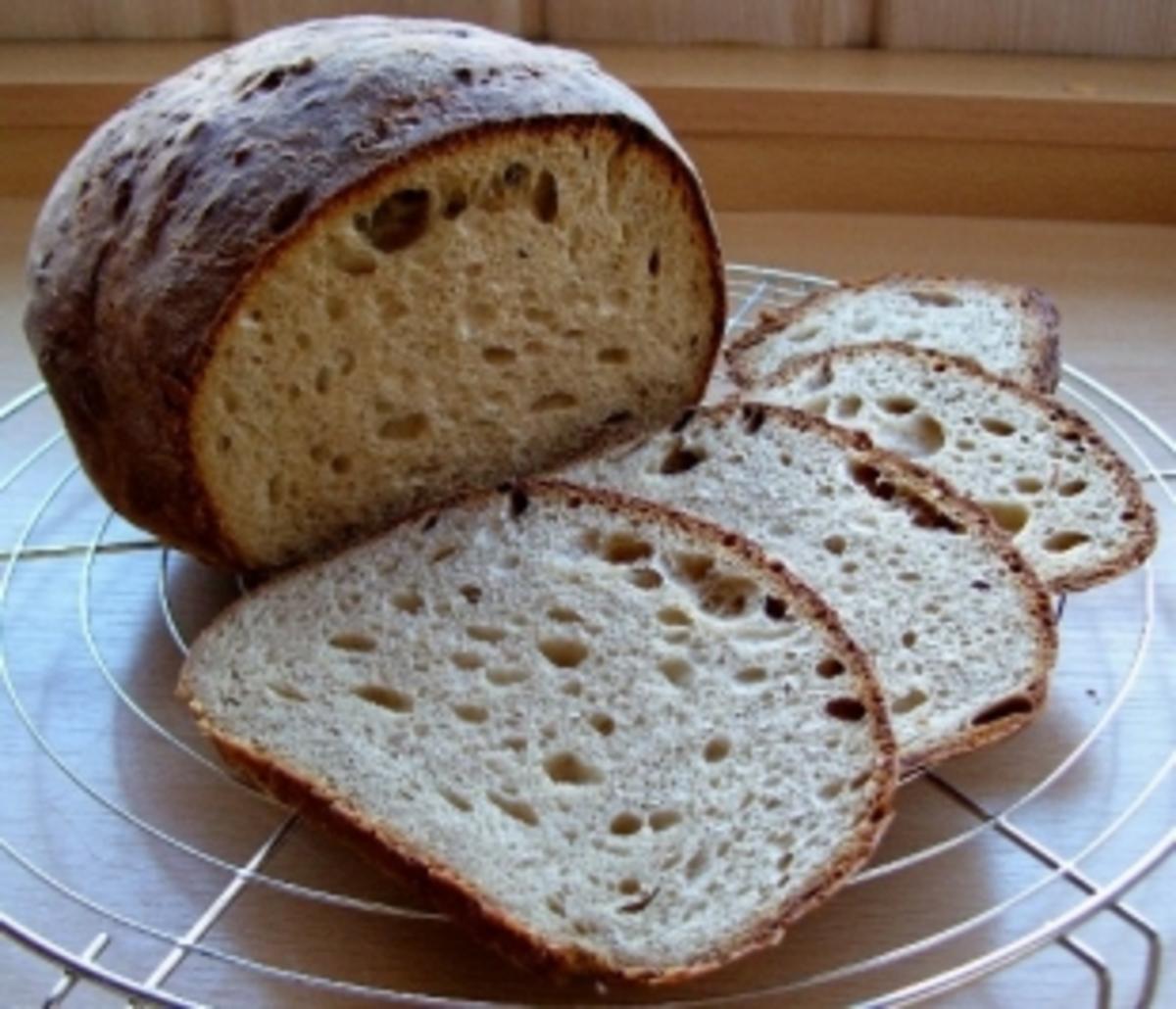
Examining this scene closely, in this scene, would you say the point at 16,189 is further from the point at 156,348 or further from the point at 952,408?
the point at 952,408

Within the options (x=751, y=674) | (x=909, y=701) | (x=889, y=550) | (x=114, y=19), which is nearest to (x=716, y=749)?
(x=751, y=674)

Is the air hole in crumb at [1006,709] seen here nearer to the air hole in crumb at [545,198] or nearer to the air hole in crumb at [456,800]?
the air hole in crumb at [456,800]

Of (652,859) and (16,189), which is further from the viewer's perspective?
(16,189)

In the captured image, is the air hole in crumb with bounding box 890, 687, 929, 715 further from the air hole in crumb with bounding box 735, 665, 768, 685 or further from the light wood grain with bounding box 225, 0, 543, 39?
the light wood grain with bounding box 225, 0, 543, 39

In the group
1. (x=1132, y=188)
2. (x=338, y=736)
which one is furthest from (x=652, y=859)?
(x=1132, y=188)

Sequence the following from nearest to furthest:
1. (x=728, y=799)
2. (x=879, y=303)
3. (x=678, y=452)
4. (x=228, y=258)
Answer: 1. (x=728, y=799)
2. (x=228, y=258)
3. (x=678, y=452)
4. (x=879, y=303)

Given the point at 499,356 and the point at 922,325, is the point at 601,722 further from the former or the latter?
the point at 922,325

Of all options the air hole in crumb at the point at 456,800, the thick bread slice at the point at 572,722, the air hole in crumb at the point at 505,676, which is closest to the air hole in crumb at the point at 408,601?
the thick bread slice at the point at 572,722

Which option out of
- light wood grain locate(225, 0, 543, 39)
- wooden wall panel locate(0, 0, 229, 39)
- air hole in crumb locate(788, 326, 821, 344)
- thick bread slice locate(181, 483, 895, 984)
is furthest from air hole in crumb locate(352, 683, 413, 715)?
wooden wall panel locate(0, 0, 229, 39)
